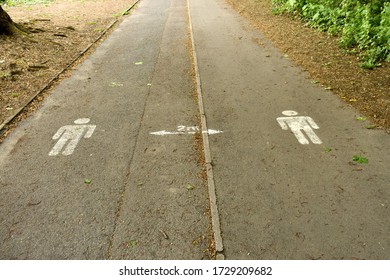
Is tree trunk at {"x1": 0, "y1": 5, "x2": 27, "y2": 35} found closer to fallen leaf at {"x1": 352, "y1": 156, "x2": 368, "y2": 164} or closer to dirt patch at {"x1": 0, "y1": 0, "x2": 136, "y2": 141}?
dirt patch at {"x1": 0, "y1": 0, "x2": 136, "y2": 141}

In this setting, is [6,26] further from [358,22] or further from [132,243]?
[358,22]

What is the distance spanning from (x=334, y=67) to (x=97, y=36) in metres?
9.57

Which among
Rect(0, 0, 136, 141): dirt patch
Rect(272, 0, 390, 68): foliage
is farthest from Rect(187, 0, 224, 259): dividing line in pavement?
Rect(272, 0, 390, 68): foliage

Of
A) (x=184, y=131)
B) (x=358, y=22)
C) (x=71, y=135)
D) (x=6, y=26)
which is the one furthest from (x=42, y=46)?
(x=358, y=22)

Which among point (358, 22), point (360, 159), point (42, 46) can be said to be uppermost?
point (358, 22)

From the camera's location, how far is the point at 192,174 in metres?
4.78

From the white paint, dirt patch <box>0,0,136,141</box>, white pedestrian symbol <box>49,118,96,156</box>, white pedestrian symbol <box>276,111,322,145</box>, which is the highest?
white pedestrian symbol <box>276,111,322,145</box>

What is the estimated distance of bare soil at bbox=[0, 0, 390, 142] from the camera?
709 centimetres

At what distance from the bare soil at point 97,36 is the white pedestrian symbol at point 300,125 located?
1.24m

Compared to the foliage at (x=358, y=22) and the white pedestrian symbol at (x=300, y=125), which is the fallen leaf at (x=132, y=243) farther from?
the foliage at (x=358, y=22)

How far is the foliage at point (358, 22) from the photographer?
912 centimetres

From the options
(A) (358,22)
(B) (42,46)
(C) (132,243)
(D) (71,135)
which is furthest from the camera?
(B) (42,46)

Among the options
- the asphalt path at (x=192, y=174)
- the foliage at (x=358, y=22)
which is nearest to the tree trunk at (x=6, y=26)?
the asphalt path at (x=192, y=174)
